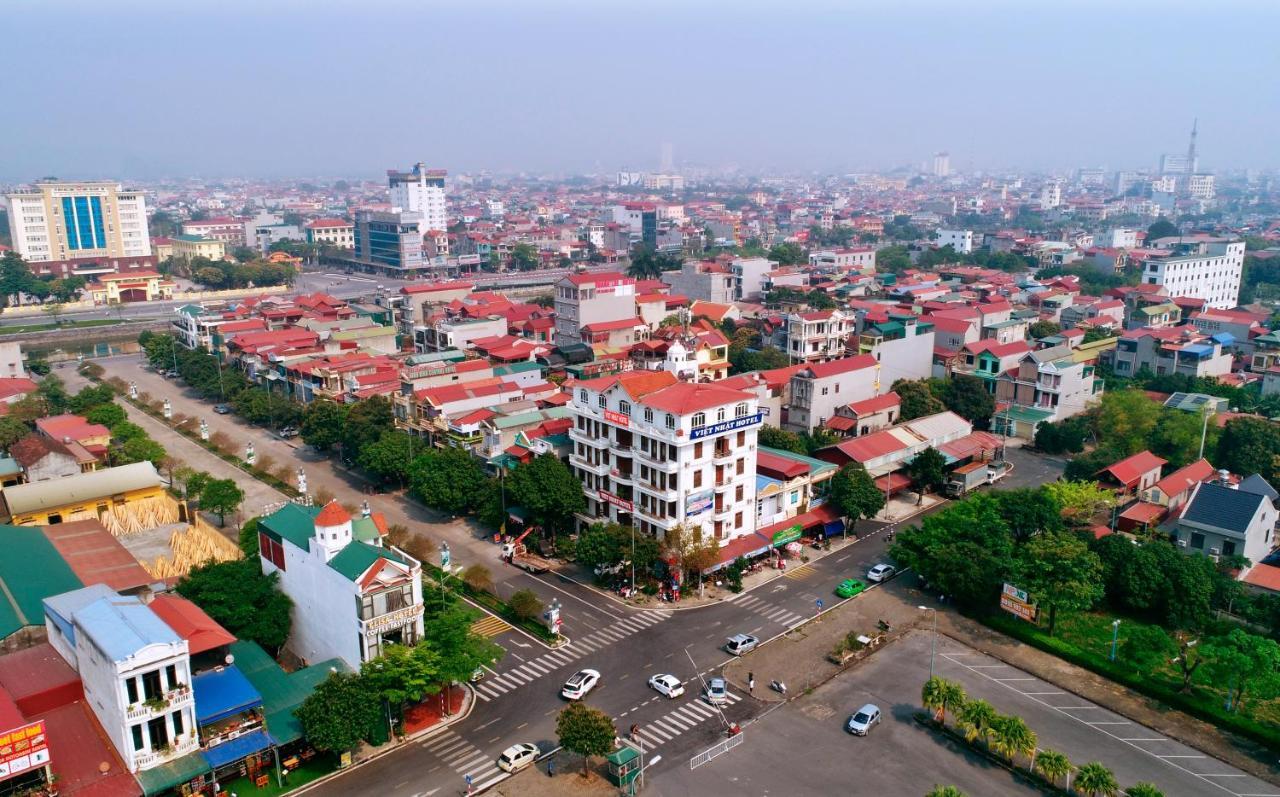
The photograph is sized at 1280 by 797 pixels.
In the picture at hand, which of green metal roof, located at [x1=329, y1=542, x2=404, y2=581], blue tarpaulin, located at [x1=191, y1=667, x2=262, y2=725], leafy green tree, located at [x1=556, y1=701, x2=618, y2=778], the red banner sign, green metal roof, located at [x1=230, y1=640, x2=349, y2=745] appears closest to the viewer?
the red banner sign

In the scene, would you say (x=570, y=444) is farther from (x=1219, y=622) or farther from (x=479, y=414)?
(x=1219, y=622)

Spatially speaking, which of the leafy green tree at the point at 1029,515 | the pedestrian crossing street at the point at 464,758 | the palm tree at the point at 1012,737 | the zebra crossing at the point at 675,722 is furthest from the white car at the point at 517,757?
the leafy green tree at the point at 1029,515

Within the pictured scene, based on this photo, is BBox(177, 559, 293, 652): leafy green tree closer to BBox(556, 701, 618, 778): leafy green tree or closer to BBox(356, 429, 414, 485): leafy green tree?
BBox(556, 701, 618, 778): leafy green tree

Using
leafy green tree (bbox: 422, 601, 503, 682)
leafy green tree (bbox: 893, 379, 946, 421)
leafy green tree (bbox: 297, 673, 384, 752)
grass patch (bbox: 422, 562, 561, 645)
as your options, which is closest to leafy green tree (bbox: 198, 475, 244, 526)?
grass patch (bbox: 422, 562, 561, 645)

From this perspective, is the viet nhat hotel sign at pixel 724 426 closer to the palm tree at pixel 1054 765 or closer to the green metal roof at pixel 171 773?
the palm tree at pixel 1054 765

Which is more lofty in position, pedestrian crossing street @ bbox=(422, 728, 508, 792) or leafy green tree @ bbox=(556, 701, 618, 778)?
leafy green tree @ bbox=(556, 701, 618, 778)

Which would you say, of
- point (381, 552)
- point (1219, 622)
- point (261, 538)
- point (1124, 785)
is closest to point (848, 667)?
point (1124, 785)
